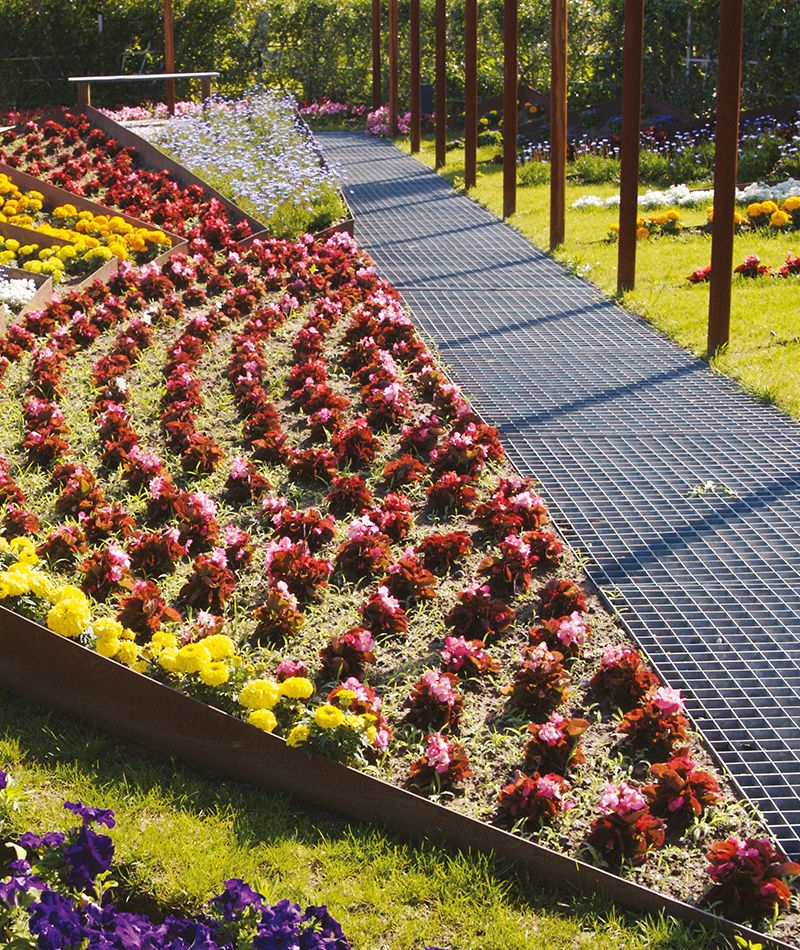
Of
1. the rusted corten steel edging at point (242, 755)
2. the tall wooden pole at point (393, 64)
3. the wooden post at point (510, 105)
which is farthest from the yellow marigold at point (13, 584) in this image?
the tall wooden pole at point (393, 64)

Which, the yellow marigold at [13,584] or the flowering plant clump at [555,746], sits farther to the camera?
the yellow marigold at [13,584]

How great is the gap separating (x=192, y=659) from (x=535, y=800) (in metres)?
1.18

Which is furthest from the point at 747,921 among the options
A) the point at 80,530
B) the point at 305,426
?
the point at 305,426

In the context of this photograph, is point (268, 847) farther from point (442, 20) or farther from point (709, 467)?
A: point (442, 20)

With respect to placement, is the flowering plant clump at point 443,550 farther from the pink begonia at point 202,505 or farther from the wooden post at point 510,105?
the wooden post at point 510,105

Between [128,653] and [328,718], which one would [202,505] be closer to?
[128,653]

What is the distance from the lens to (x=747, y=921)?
335 cm

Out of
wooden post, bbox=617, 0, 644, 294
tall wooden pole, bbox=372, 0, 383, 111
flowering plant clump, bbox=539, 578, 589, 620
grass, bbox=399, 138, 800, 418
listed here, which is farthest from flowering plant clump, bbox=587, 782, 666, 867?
tall wooden pole, bbox=372, 0, 383, 111

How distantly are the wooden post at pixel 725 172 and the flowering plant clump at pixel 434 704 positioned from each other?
452 cm

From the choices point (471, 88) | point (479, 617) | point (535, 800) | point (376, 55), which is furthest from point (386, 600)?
point (376, 55)

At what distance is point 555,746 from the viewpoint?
3.98 m

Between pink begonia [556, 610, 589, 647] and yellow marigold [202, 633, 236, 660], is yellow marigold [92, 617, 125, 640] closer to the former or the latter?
yellow marigold [202, 633, 236, 660]

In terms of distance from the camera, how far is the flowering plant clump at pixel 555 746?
398 cm

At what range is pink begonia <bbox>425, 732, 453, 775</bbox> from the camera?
3.91 metres
